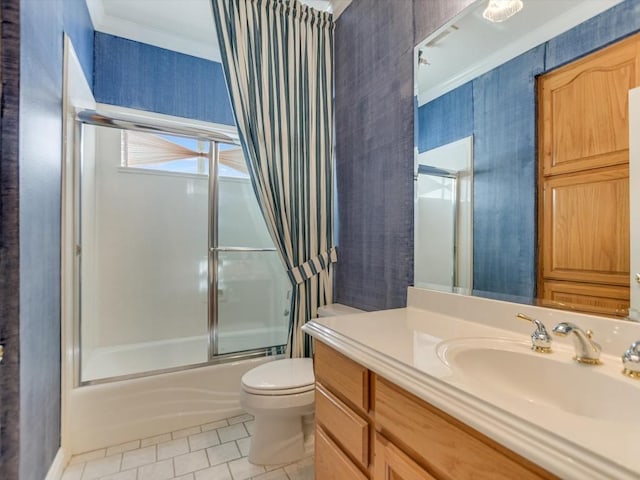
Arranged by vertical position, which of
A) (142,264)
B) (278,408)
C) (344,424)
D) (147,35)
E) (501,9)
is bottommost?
(278,408)

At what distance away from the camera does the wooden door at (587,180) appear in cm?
81

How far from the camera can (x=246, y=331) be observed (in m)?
2.39

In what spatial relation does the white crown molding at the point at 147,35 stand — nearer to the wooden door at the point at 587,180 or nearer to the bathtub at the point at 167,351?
the bathtub at the point at 167,351

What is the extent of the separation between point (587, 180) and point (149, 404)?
7.33 feet

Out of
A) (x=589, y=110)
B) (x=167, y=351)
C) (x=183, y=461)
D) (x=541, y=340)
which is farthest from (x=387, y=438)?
(x=167, y=351)

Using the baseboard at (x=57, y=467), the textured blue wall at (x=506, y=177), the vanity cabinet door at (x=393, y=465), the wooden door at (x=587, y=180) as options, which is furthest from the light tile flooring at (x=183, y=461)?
the wooden door at (x=587, y=180)

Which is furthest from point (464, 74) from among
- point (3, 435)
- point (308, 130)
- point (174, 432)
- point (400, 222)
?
point (174, 432)

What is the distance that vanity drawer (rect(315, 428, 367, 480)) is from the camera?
0.91m

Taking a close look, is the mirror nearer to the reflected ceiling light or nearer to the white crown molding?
the reflected ceiling light

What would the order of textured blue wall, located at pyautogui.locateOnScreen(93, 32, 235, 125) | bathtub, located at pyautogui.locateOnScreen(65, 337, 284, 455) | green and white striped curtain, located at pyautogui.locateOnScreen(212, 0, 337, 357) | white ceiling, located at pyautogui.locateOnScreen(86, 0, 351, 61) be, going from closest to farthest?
bathtub, located at pyautogui.locateOnScreen(65, 337, 284, 455) → green and white striped curtain, located at pyautogui.locateOnScreen(212, 0, 337, 357) → white ceiling, located at pyautogui.locateOnScreen(86, 0, 351, 61) → textured blue wall, located at pyautogui.locateOnScreen(93, 32, 235, 125)

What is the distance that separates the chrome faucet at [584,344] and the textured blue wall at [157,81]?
8.90 feet

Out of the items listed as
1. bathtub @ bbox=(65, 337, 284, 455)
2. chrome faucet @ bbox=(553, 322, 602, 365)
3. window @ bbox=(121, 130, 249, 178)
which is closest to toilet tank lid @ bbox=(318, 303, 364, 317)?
bathtub @ bbox=(65, 337, 284, 455)

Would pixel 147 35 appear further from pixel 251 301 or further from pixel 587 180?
pixel 587 180

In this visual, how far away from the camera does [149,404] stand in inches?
72.1
